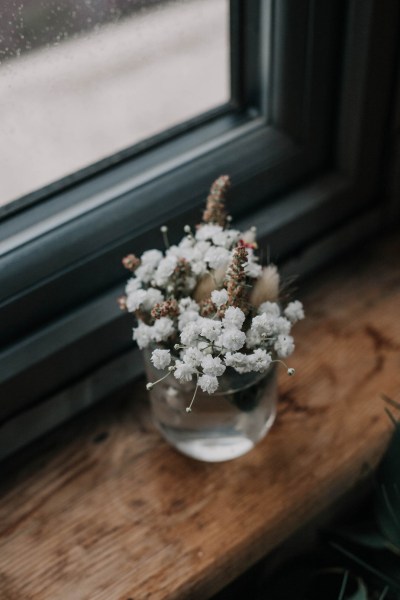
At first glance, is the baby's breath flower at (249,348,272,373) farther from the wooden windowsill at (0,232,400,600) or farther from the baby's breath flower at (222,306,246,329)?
the wooden windowsill at (0,232,400,600)

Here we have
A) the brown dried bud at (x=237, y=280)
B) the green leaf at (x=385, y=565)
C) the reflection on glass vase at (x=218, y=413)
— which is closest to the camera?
the brown dried bud at (x=237, y=280)

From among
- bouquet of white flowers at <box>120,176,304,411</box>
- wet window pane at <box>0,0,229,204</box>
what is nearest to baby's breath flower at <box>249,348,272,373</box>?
bouquet of white flowers at <box>120,176,304,411</box>

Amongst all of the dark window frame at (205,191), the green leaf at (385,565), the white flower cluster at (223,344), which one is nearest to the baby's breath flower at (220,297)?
the white flower cluster at (223,344)

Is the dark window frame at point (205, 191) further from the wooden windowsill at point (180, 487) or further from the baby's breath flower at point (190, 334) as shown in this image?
the baby's breath flower at point (190, 334)

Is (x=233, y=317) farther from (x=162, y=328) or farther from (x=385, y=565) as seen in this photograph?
(x=385, y=565)

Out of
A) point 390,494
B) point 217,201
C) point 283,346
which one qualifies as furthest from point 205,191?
point 390,494
